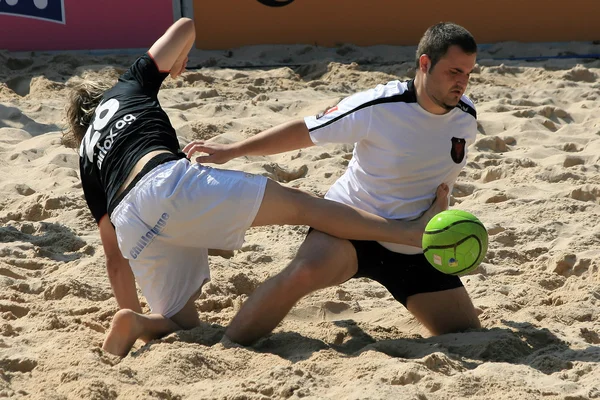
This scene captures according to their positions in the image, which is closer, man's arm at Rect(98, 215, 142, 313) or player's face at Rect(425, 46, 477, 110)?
player's face at Rect(425, 46, 477, 110)

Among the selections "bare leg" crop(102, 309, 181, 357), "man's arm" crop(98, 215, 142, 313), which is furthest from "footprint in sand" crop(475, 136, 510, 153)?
"bare leg" crop(102, 309, 181, 357)

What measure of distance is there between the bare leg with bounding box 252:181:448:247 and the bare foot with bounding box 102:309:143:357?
622 millimetres

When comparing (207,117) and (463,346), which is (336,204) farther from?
Result: (207,117)

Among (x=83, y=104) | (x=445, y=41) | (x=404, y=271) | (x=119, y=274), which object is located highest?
(x=445, y=41)

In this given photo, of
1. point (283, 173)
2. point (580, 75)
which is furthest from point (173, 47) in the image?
point (580, 75)

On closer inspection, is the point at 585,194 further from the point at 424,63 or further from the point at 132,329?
the point at 132,329

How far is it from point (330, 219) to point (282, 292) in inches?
14.0

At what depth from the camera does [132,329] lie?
3.59 metres

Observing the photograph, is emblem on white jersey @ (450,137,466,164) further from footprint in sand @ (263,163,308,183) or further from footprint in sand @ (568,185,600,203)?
footprint in sand @ (263,163,308,183)

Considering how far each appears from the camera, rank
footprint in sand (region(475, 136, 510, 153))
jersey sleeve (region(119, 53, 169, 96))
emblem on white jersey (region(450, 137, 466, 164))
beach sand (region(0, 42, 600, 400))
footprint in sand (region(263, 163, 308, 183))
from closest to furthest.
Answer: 1. beach sand (region(0, 42, 600, 400))
2. emblem on white jersey (region(450, 137, 466, 164))
3. jersey sleeve (region(119, 53, 169, 96))
4. footprint in sand (region(263, 163, 308, 183))
5. footprint in sand (region(475, 136, 510, 153))

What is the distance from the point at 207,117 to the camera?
705 cm

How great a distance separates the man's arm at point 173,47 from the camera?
165 inches

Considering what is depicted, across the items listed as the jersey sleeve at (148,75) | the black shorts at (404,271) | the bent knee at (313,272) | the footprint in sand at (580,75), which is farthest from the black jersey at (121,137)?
the footprint in sand at (580,75)

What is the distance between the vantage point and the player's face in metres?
3.76
